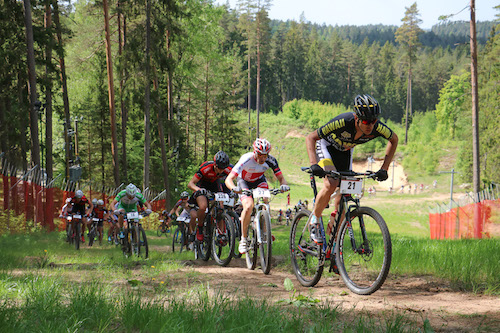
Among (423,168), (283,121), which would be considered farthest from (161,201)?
(283,121)

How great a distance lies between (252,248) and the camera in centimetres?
751

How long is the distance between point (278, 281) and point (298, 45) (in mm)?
118452

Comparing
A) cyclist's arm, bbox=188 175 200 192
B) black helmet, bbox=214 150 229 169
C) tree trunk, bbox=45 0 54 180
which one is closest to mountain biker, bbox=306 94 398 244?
black helmet, bbox=214 150 229 169

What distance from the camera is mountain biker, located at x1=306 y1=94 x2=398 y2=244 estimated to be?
5203 mm

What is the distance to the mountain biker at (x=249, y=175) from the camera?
7452 mm

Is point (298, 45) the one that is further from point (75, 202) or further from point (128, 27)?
point (75, 202)

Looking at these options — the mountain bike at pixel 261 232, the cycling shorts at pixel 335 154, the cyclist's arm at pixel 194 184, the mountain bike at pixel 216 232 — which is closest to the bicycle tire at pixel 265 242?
the mountain bike at pixel 261 232

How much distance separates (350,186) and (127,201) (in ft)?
24.6

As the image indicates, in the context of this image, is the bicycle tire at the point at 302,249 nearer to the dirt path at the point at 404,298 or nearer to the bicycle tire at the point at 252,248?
the dirt path at the point at 404,298

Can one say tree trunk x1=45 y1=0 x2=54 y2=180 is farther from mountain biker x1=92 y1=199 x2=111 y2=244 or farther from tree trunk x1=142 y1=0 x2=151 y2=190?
mountain biker x1=92 y1=199 x2=111 y2=244

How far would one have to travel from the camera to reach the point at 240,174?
787cm

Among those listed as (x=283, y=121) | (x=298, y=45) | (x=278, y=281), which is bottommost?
(x=278, y=281)

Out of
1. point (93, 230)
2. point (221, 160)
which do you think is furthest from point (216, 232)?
point (93, 230)

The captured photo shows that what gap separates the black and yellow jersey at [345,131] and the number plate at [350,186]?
0.53 m
